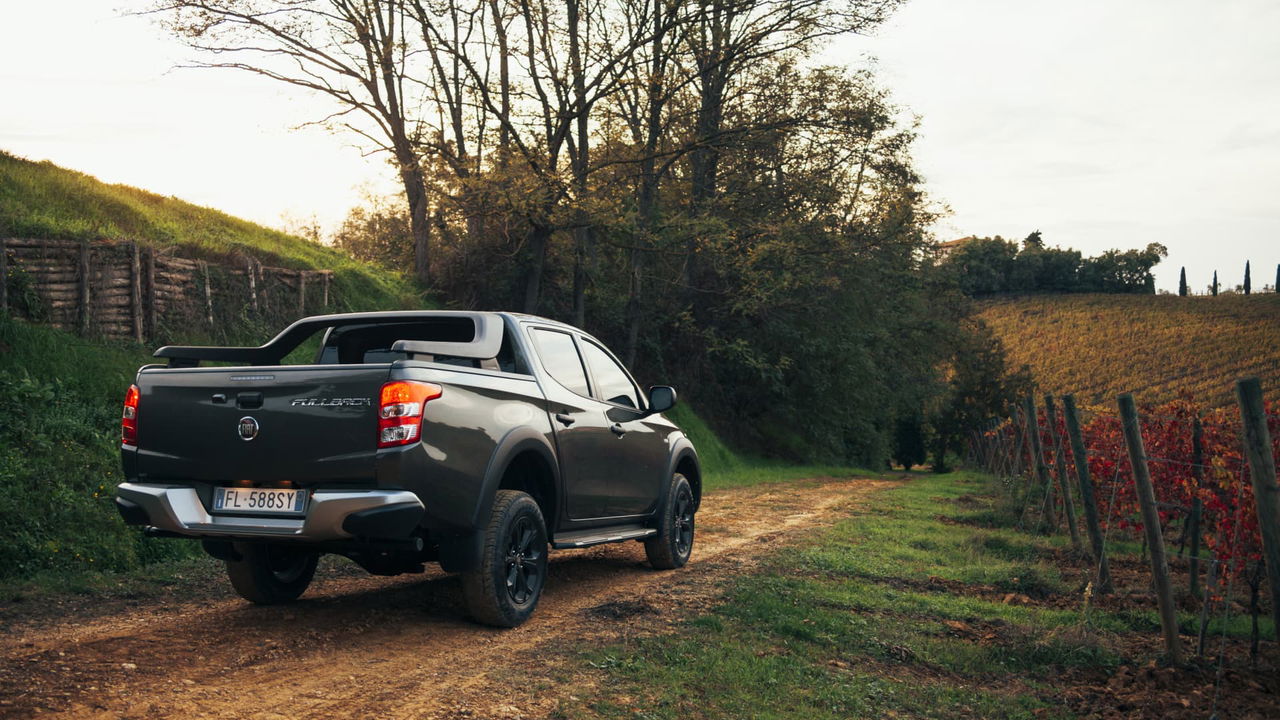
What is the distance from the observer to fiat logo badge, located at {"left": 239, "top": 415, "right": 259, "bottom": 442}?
5238mm

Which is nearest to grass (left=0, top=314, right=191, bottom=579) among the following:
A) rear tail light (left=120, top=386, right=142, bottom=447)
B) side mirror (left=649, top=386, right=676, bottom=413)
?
rear tail light (left=120, top=386, right=142, bottom=447)

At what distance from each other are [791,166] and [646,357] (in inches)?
272

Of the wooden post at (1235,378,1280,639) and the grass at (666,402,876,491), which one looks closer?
the wooden post at (1235,378,1280,639)

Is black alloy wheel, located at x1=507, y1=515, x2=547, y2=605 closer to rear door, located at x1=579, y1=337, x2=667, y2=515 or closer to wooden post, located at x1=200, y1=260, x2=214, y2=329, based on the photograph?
rear door, located at x1=579, y1=337, x2=667, y2=515

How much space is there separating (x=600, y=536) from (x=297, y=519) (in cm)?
258

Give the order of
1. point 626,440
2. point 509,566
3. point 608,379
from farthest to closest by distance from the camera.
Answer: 1. point 608,379
2. point 626,440
3. point 509,566

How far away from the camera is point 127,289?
14430 mm

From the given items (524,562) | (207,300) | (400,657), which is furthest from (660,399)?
(207,300)

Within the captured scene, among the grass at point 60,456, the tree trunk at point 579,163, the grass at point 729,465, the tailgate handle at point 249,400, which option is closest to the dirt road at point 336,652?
the tailgate handle at point 249,400

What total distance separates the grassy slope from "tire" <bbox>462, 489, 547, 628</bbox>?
10709 mm

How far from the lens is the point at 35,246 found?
520 inches

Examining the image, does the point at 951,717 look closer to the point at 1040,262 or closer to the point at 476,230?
the point at 476,230

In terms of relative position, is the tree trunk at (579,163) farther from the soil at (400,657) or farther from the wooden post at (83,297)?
the soil at (400,657)

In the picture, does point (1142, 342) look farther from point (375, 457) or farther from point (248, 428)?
point (248, 428)
